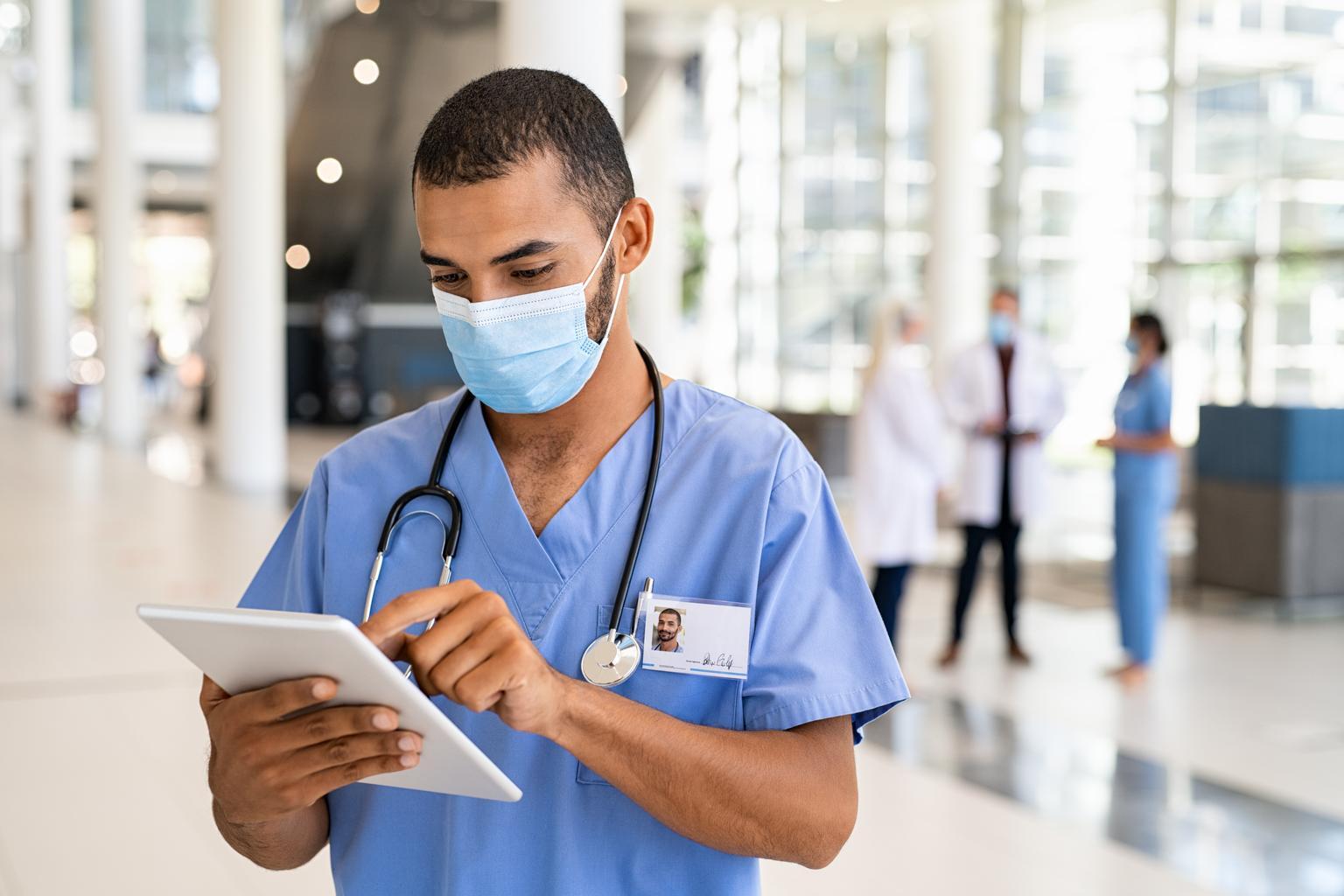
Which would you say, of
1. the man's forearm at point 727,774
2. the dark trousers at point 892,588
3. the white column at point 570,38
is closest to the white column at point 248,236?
→ the dark trousers at point 892,588

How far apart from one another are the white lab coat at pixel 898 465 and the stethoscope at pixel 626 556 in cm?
412

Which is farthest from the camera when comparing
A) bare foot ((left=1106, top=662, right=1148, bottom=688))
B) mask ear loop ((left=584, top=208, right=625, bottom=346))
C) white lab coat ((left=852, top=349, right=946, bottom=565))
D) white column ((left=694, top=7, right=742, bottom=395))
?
white column ((left=694, top=7, right=742, bottom=395))

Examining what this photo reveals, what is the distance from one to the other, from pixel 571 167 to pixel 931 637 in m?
5.52

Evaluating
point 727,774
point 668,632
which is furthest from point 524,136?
point 727,774

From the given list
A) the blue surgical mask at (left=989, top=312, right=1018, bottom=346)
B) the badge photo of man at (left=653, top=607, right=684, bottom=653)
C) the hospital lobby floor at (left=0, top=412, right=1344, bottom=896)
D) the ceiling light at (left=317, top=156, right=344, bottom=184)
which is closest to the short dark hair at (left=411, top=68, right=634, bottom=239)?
the badge photo of man at (left=653, top=607, right=684, bottom=653)

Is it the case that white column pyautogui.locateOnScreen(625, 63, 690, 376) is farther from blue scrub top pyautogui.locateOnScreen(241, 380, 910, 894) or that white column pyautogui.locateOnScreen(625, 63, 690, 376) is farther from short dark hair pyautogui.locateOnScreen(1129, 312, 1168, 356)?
blue scrub top pyautogui.locateOnScreen(241, 380, 910, 894)

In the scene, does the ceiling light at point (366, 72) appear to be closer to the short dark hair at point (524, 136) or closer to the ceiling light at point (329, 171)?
Answer: the ceiling light at point (329, 171)

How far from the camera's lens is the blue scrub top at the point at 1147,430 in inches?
226

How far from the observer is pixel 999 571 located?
6.10 metres

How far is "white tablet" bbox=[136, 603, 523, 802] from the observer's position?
A: 3.23ft

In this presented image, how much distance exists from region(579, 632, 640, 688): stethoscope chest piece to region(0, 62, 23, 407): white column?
24204 millimetres

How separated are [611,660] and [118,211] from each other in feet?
53.7

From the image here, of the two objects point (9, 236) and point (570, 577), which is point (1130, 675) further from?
point (9, 236)

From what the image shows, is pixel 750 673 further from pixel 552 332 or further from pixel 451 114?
pixel 451 114
